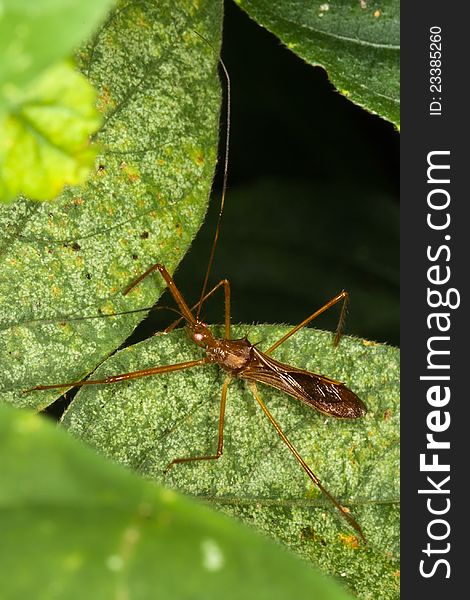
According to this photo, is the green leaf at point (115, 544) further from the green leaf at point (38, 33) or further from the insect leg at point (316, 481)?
the insect leg at point (316, 481)

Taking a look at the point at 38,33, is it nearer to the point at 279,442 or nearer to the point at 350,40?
the point at 279,442

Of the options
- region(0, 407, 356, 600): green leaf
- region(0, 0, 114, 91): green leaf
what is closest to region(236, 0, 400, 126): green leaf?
region(0, 0, 114, 91): green leaf

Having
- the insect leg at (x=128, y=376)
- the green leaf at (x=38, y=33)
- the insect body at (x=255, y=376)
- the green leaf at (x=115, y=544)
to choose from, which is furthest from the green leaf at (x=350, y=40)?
the green leaf at (x=115, y=544)

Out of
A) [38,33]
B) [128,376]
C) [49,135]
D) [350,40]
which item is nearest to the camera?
[38,33]

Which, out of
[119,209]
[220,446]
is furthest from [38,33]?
[220,446]

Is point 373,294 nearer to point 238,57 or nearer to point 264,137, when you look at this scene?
point 264,137

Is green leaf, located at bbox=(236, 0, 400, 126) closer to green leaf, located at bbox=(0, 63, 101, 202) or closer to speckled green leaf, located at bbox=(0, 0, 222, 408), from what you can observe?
speckled green leaf, located at bbox=(0, 0, 222, 408)
